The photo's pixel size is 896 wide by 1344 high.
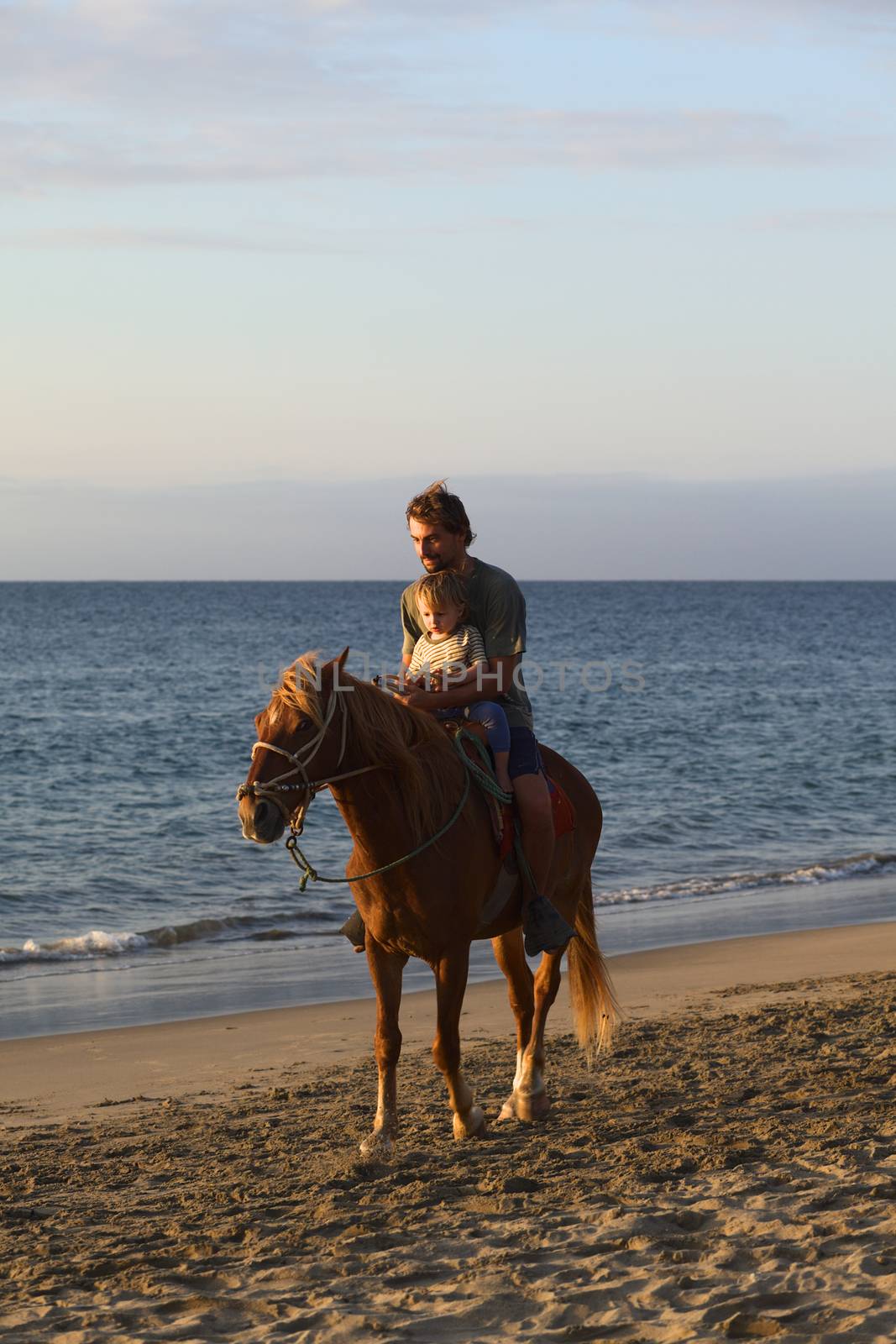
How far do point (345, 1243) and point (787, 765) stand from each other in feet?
74.1

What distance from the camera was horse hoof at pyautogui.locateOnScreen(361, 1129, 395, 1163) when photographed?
5.81 metres

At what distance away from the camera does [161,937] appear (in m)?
12.4

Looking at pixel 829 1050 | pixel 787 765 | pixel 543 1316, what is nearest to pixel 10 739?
pixel 787 765

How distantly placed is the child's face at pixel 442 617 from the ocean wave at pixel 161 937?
22.7ft

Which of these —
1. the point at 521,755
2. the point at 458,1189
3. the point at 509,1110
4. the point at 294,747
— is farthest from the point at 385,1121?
the point at 294,747

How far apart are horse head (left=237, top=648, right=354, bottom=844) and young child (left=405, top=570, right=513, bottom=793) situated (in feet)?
2.41

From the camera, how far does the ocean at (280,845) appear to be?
11430 mm

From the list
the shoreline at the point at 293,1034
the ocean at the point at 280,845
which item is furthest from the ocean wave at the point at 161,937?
the shoreline at the point at 293,1034

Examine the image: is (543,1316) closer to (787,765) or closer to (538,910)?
(538,910)

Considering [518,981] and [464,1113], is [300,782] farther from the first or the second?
[518,981]

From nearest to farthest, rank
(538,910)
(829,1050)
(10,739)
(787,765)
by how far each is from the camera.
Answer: (538,910) < (829,1050) < (787,765) < (10,739)

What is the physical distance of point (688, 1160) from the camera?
5512 millimetres

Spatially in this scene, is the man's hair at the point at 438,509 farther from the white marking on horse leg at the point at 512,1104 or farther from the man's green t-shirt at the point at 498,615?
the white marking on horse leg at the point at 512,1104

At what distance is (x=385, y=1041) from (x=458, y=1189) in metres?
0.84
